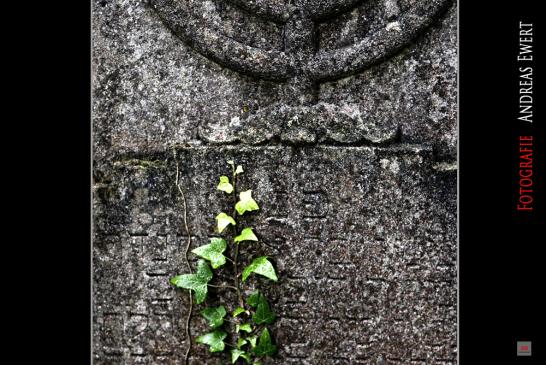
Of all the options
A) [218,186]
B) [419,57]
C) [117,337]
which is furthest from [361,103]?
[117,337]

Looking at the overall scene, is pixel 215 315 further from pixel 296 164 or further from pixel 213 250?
pixel 296 164

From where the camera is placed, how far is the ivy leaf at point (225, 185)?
10.6 ft

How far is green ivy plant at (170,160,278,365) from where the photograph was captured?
321 cm

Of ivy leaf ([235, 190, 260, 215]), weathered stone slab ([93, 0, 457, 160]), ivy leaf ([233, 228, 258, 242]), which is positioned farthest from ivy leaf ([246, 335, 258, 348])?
weathered stone slab ([93, 0, 457, 160])

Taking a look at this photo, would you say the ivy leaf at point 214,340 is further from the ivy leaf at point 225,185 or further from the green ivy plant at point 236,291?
the ivy leaf at point 225,185

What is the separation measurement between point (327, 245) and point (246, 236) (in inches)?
14.9

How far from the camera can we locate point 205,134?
3293mm

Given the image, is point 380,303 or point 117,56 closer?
→ point 380,303

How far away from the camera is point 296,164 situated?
3.22 m

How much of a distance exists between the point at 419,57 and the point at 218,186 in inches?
44.2

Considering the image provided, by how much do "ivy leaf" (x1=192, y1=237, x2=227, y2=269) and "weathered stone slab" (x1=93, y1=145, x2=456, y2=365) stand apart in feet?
A: 0.26

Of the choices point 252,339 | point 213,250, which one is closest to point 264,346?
point 252,339

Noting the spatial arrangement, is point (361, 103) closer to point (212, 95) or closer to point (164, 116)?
point (212, 95)

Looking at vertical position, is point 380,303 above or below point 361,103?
below
